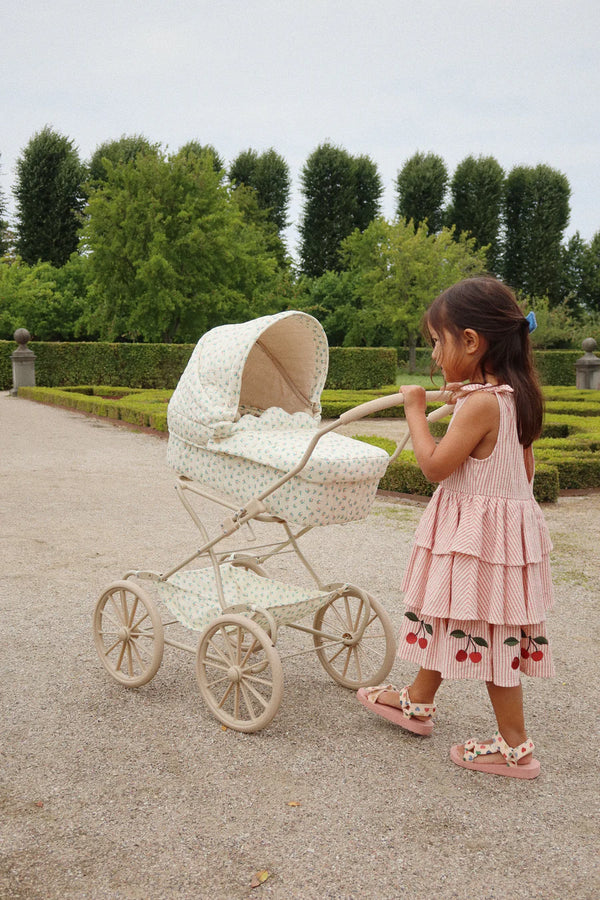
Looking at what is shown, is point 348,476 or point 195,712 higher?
point 348,476

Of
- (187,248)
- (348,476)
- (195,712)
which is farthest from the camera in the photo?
(187,248)

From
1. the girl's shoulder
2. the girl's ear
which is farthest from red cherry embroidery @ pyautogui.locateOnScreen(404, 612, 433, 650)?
the girl's ear

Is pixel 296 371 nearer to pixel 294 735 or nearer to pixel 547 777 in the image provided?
pixel 294 735

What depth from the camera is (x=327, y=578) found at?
504 centimetres

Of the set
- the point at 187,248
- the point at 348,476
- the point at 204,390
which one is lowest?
the point at 348,476

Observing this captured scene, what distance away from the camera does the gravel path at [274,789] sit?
2178 mm

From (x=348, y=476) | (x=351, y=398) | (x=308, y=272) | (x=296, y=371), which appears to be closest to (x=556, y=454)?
(x=296, y=371)

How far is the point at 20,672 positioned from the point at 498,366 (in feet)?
7.72

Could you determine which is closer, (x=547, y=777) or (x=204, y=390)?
(x=547, y=777)

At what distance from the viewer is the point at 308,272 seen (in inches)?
1554

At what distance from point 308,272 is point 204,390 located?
37030 mm

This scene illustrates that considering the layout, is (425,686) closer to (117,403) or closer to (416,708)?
(416,708)

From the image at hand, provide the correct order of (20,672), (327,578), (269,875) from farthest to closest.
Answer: (327,578), (20,672), (269,875)

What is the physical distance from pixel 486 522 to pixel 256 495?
2.77 ft
